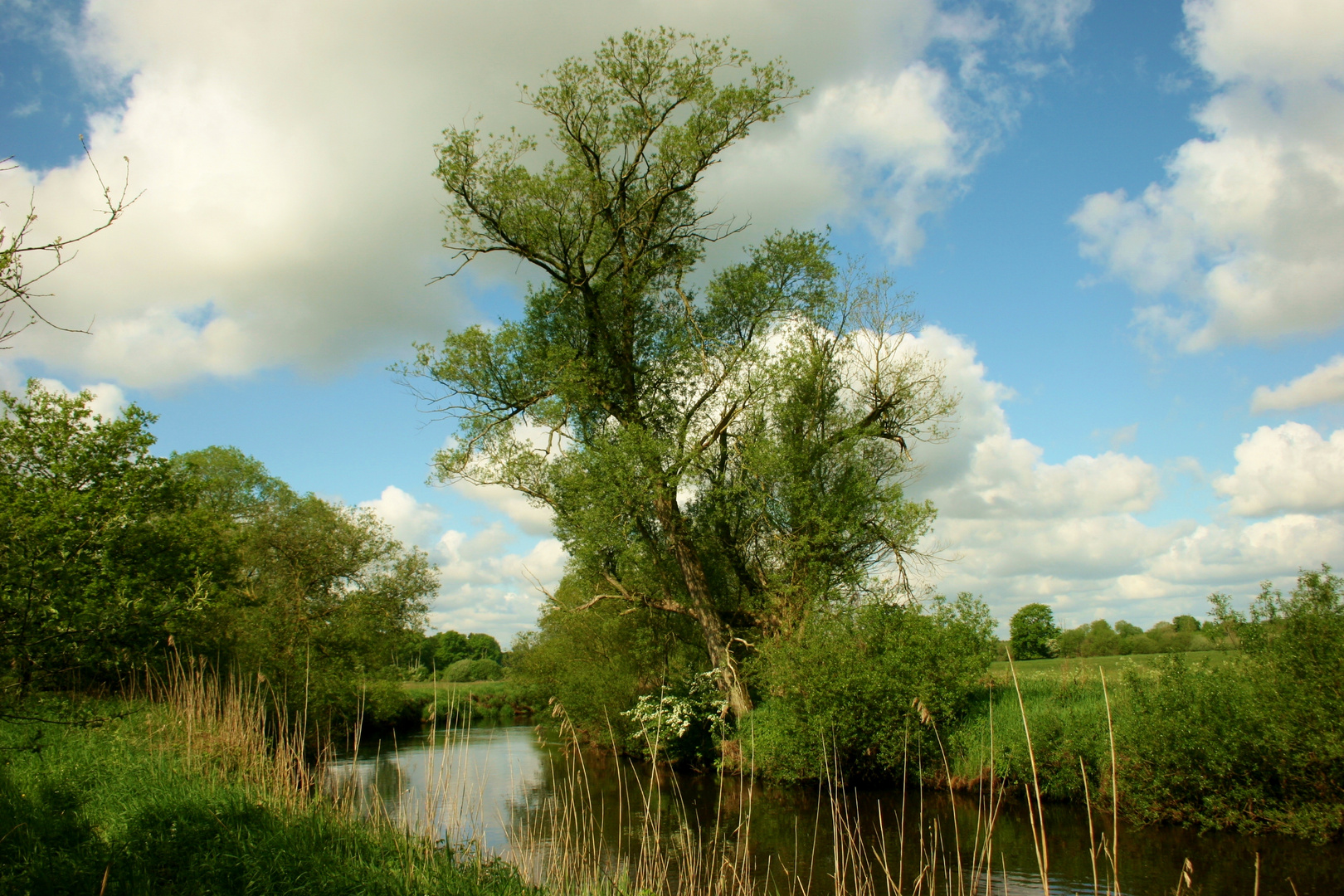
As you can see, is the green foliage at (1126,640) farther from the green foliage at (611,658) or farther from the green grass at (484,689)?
the green grass at (484,689)

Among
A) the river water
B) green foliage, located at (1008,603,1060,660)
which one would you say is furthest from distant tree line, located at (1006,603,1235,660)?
the river water

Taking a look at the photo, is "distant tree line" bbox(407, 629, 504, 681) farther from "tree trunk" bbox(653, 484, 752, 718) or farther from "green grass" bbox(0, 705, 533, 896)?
"tree trunk" bbox(653, 484, 752, 718)

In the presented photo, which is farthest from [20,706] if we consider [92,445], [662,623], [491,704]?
[491,704]

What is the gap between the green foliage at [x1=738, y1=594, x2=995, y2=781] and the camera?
57.6 feet

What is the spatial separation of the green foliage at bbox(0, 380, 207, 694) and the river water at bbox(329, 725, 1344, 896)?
2758 mm

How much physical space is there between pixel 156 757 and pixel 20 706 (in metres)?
4.55

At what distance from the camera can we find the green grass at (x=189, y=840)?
6469 millimetres

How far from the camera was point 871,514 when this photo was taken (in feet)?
70.1

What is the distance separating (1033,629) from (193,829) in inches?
1371

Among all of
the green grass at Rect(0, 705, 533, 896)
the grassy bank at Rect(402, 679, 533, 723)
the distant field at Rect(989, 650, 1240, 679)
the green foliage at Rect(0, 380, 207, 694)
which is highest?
the green foliage at Rect(0, 380, 207, 694)

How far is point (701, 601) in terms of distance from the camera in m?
21.3

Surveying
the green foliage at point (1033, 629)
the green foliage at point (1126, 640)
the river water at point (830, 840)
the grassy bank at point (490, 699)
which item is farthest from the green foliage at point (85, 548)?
the green foliage at point (1033, 629)

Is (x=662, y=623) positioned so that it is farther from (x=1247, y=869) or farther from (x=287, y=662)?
(x=1247, y=869)

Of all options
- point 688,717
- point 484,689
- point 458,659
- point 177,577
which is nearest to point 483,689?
point 484,689
